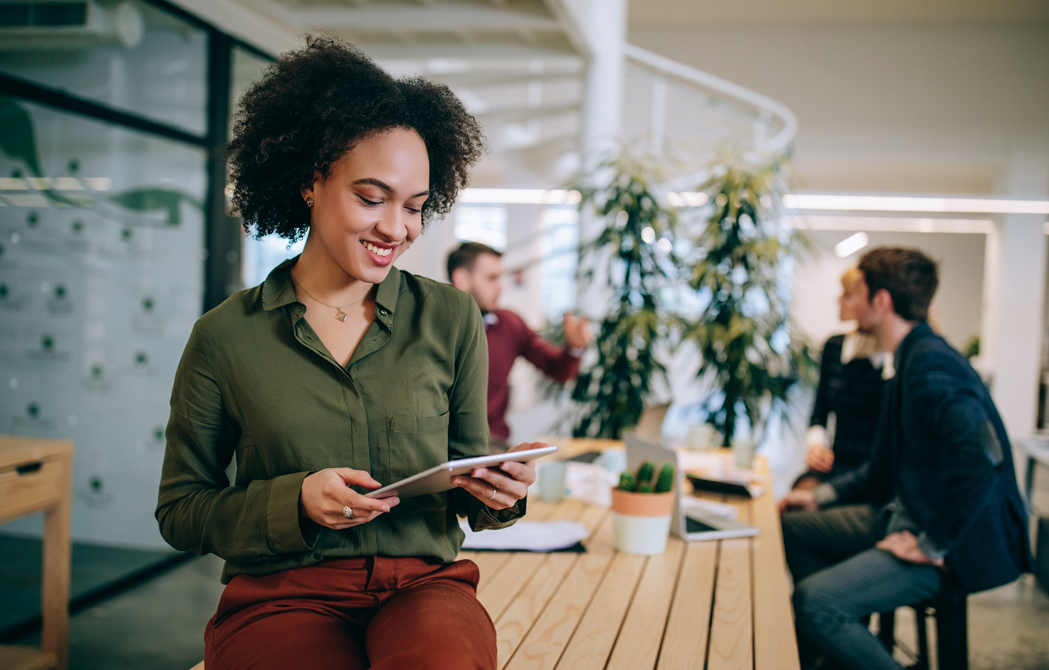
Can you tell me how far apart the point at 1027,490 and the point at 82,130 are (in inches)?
191

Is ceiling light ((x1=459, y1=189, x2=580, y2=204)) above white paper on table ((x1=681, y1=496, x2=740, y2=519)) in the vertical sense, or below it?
above

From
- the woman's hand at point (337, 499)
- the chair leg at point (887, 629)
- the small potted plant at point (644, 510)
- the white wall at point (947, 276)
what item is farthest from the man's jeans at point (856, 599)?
the white wall at point (947, 276)

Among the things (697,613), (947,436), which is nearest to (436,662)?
(697,613)

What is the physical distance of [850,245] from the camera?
11.7 meters

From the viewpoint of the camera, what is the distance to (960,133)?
24.2 feet

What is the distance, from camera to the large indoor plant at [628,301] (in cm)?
384

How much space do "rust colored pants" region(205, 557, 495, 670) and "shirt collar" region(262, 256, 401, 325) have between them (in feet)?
1.25

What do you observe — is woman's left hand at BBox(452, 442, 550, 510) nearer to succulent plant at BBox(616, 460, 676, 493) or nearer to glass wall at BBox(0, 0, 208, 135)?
succulent plant at BBox(616, 460, 676, 493)

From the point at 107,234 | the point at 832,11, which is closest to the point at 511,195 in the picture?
the point at 832,11

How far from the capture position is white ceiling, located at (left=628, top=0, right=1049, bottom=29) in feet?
23.4

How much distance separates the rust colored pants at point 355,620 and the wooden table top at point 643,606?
217 millimetres

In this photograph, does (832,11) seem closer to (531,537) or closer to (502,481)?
(531,537)

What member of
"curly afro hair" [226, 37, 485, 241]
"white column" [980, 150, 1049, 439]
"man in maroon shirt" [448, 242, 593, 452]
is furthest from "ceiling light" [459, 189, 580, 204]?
"curly afro hair" [226, 37, 485, 241]

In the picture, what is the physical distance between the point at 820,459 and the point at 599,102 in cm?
277
